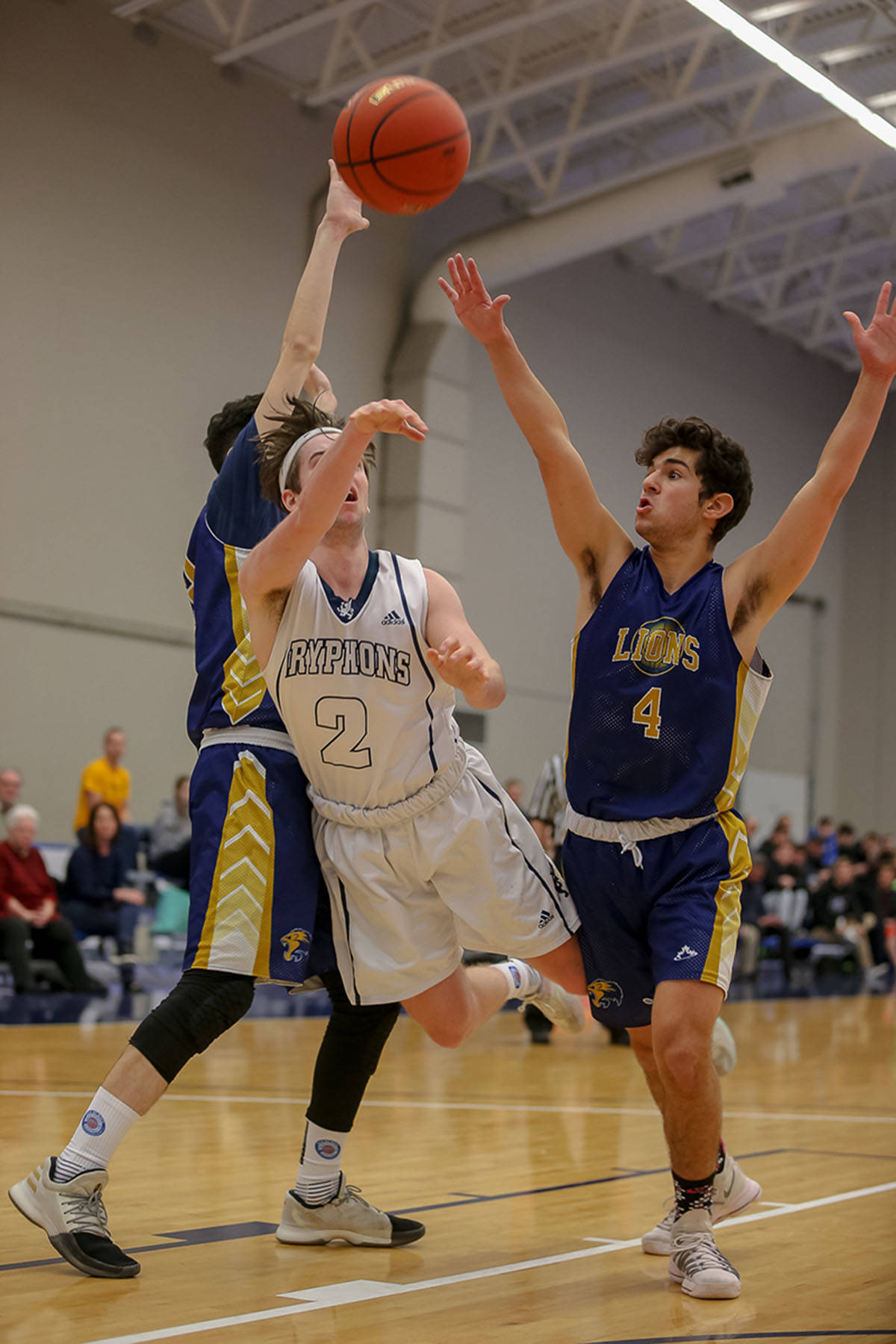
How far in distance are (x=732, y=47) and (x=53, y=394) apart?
25.6ft

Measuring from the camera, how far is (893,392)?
2309cm

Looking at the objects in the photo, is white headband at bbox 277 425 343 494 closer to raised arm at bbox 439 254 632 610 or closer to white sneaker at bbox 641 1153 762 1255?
raised arm at bbox 439 254 632 610

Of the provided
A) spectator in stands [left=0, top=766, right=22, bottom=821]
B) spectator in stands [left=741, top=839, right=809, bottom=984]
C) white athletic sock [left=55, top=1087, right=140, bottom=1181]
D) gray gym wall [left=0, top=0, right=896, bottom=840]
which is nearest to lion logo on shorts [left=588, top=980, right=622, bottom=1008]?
white athletic sock [left=55, top=1087, right=140, bottom=1181]

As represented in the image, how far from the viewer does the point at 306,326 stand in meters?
3.69

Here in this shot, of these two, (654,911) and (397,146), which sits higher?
(397,146)

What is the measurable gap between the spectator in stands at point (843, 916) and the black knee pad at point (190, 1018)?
14177 millimetres

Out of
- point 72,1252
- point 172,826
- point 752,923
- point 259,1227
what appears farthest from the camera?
point 752,923

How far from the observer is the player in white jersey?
3.44m

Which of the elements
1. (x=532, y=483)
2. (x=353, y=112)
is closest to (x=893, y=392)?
(x=532, y=483)

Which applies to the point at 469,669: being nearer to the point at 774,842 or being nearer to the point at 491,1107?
A: the point at 491,1107

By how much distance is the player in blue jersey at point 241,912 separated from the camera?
324 centimetres

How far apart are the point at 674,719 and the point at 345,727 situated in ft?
2.45

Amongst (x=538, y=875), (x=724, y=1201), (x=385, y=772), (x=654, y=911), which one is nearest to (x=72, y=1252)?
(x=385, y=772)

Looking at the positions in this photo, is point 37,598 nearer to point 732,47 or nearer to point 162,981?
point 162,981
